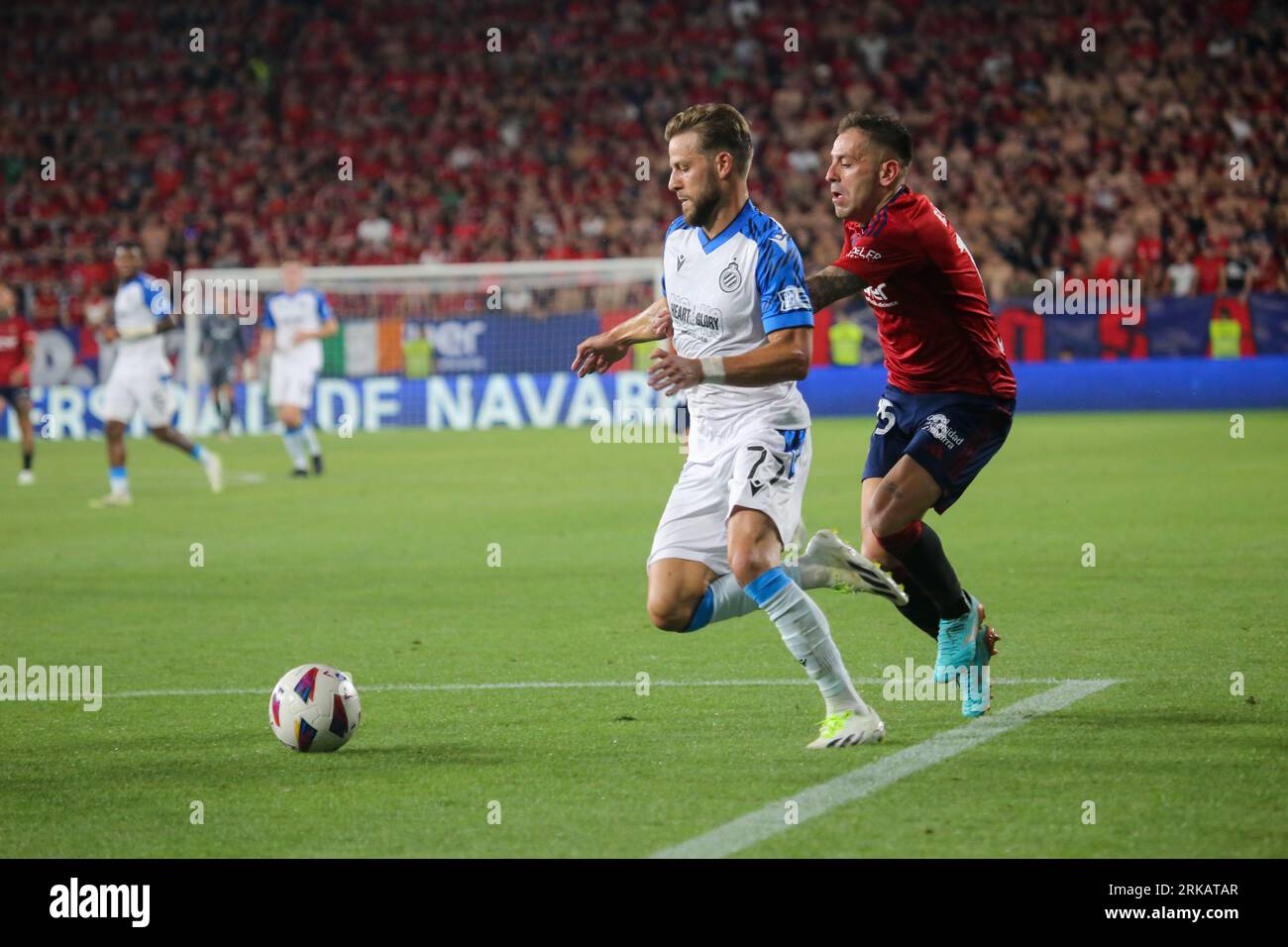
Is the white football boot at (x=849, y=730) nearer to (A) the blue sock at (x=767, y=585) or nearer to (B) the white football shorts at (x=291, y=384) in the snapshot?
(A) the blue sock at (x=767, y=585)

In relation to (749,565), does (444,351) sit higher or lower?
higher

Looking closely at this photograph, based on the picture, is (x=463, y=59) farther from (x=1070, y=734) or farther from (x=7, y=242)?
(x=1070, y=734)

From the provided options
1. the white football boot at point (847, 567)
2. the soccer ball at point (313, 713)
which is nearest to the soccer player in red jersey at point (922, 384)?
the white football boot at point (847, 567)

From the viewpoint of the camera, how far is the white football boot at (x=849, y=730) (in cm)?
590

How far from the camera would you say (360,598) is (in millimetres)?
10492

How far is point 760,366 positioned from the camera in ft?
19.1

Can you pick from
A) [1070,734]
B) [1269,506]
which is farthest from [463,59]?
[1070,734]

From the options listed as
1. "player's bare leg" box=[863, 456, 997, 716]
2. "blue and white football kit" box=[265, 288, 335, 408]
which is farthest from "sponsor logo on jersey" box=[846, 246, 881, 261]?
"blue and white football kit" box=[265, 288, 335, 408]

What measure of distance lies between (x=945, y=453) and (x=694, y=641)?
2445 millimetres

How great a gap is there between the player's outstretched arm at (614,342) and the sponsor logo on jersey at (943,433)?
43.2 inches

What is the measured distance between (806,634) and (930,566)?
0.88 m
